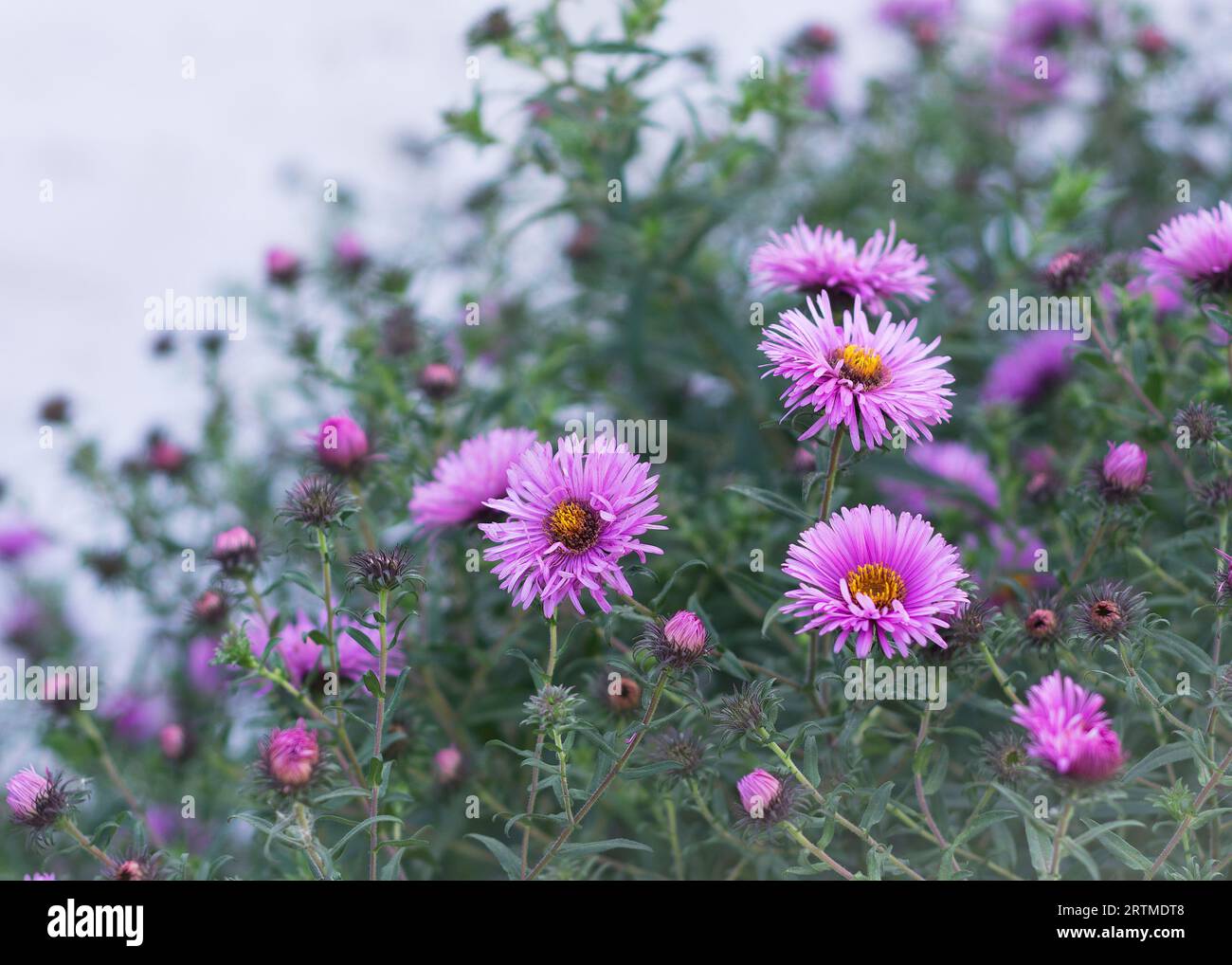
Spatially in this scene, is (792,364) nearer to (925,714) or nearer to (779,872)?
(925,714)

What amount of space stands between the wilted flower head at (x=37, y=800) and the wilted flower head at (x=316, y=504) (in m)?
0.26

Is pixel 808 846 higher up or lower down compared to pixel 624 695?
lower down

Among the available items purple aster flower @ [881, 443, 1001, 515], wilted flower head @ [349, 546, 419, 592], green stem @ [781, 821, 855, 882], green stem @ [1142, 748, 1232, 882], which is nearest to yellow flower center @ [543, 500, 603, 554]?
wilted flower head @ [349, 546, 419, 592]

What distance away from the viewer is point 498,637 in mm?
1059

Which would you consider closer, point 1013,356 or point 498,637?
point 498,637

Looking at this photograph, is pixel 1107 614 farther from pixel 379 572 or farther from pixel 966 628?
pixel 379 572

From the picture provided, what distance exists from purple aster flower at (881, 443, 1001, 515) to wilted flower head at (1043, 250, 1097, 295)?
276 millimetres

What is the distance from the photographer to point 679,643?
27.0 inches

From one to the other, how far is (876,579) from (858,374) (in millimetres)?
138

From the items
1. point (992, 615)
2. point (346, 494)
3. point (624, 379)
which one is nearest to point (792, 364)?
point (992, 615)

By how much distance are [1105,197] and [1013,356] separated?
0.73ft

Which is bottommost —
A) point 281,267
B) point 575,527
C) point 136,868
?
point 136,868

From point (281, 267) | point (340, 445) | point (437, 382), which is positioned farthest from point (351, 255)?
point (340, 445)

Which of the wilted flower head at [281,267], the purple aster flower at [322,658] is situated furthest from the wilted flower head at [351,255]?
the purple aster flower at [322,658]
